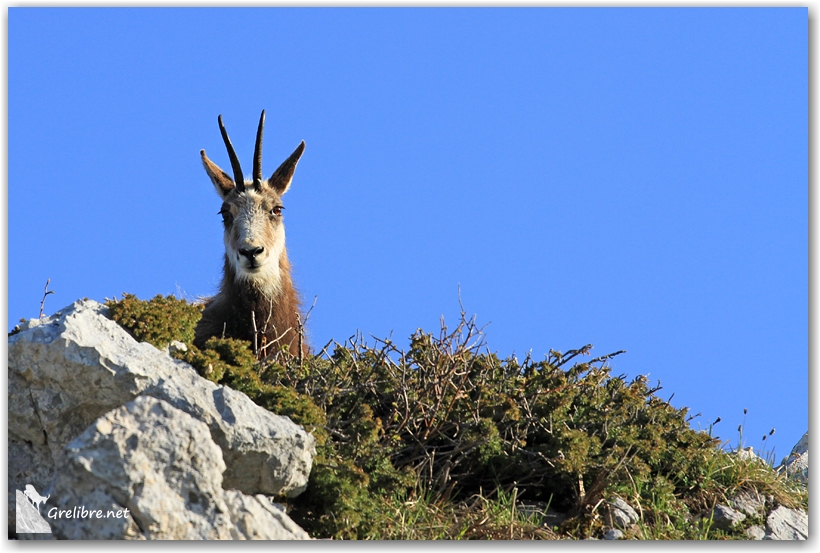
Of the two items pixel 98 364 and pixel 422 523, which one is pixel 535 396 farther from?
pixel 98 364

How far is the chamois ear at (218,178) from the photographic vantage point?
9.63 meters

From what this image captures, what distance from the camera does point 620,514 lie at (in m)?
6.25

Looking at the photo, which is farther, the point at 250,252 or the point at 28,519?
the point at 250,252

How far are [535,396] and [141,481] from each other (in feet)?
11.2

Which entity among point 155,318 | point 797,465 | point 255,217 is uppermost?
point 255,217

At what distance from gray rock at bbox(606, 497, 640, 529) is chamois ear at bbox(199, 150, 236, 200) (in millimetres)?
4988

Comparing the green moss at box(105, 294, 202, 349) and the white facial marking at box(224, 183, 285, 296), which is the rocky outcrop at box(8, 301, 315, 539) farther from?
the white facial marking at box(224, 183, 285, 296)

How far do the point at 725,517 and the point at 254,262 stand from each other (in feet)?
14.7

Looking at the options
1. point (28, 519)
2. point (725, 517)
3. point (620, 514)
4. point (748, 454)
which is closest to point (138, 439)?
point (28, 519)

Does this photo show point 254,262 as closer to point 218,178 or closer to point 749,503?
point 218,178

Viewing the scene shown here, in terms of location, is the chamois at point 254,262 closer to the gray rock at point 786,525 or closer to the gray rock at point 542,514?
the gray rock at point 542,514

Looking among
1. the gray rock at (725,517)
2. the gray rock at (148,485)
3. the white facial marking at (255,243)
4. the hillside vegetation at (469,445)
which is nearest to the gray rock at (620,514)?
the hillside vegetation at (469,445)

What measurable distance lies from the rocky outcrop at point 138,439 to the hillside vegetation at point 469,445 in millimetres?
425

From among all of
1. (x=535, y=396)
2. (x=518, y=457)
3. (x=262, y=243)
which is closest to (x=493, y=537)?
(x=518, y=457)
